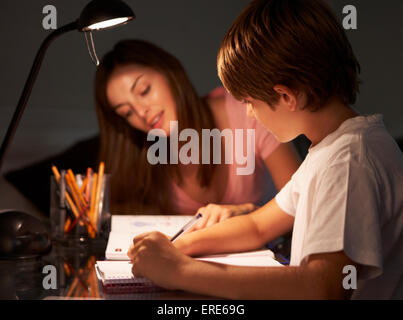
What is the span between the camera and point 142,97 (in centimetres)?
147

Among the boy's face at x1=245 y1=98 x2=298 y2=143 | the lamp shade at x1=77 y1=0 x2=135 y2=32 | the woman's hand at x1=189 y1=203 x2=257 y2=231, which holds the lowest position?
the woman's hand at x1=189 y1=203 x2=257 y2=231

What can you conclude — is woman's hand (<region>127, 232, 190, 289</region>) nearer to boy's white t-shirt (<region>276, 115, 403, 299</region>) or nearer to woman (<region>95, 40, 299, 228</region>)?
boy's white t-shirt (<region>276, 115, 403, 299</region>)

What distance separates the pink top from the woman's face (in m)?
0.15

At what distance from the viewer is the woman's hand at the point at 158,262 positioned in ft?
2.33

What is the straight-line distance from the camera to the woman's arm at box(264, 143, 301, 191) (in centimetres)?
148

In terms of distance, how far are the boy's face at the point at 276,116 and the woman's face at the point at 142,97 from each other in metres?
0.63

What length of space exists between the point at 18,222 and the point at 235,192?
0.67m

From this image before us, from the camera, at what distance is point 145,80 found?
1469 millimetres

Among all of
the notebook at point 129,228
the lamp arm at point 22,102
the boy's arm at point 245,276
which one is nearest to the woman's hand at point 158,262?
the boy's arm at point 245,276

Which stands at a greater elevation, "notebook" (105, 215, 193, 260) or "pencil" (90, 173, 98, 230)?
"pencil" (90, 173, 98, 230)

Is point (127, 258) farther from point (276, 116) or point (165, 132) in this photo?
point (165, 132)

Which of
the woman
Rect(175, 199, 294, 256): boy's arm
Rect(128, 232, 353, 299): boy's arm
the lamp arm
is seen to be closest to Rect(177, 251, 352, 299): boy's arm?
Rect(128, 232, 353, 299): boy's arm

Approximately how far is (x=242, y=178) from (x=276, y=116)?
675mm

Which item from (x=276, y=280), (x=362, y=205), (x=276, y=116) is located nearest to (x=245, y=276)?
(x=276, y=280)
